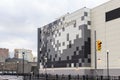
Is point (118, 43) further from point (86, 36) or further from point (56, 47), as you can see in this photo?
point (56, 47)

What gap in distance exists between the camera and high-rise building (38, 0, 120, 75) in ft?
222

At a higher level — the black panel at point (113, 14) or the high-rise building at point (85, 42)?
the black panel at point (113, 14)

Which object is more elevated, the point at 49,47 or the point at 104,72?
the point at 49,47

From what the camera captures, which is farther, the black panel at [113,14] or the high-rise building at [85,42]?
the high-rise building at [85,42]

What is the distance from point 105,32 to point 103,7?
710 cm

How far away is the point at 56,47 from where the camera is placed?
96000 mm

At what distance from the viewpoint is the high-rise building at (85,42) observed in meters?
67.8

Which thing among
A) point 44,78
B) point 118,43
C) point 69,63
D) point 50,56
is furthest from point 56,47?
point 44,78

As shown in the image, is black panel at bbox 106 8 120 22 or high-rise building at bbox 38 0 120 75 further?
high-rise building at bbox 38 0 120 75

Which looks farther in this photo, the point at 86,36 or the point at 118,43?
the point at 86,36

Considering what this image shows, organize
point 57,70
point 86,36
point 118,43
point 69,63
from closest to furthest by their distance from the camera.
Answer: point 118,43 < point 86,36 < point 69,63 < point 57,70

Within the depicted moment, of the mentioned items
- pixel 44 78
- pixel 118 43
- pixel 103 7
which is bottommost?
pixel 44 78

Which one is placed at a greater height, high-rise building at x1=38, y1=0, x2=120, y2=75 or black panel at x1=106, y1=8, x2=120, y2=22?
black panel at x1=106, y1=8, x2=120, y2=22

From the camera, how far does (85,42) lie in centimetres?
7750
